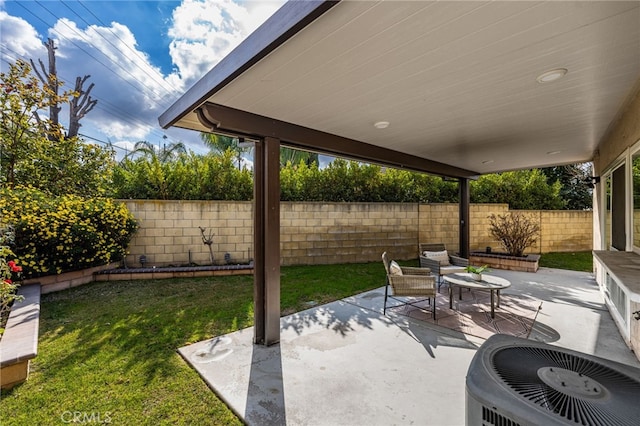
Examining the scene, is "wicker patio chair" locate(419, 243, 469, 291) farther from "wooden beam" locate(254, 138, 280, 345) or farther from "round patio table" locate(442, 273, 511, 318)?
"wooden beam" locate(254, 138, 280, 345)

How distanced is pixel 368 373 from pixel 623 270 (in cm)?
248

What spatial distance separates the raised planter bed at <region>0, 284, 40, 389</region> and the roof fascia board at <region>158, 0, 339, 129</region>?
8.68 ft

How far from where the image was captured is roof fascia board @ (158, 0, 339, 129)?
1.55 meters

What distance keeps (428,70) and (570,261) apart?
9.06 m

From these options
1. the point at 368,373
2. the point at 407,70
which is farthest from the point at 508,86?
the point at 368,373

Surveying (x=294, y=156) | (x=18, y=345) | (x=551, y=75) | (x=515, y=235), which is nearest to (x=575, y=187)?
(x=515, y=235)

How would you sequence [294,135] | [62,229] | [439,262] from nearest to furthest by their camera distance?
[294,135] < [62,229] < [439,262]

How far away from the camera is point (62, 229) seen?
532cm

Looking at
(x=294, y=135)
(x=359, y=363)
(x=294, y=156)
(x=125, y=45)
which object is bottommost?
(x=359, y=363)

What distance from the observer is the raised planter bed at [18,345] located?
2.53 meters

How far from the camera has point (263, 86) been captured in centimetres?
248

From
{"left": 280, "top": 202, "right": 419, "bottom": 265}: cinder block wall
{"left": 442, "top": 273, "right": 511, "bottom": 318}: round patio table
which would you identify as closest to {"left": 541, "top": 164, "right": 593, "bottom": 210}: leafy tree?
{"left": 280, "top": 202, "right": 419, "bottom": 265}: cinder block wall

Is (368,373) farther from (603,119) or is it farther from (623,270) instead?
(603,119)

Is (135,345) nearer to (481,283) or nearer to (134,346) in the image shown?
(134,346)
